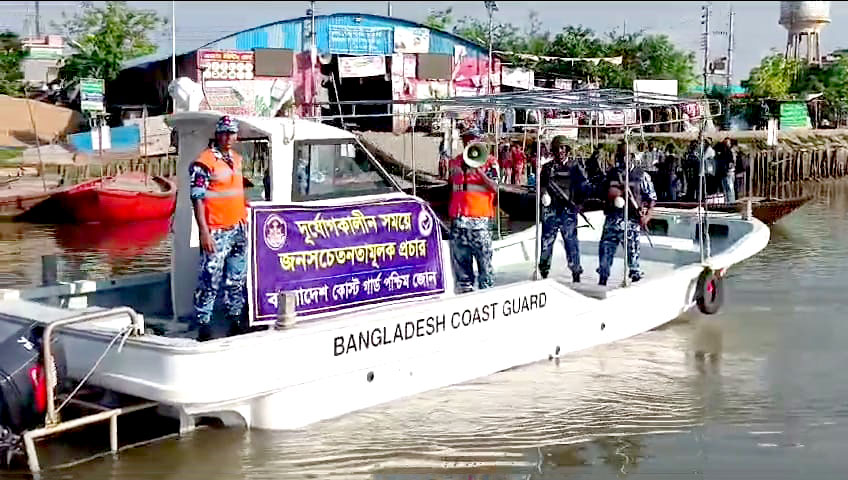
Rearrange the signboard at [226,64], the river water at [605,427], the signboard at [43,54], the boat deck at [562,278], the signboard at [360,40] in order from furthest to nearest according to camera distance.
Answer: the signboard at [43,54] → the signboard at [360,40] → the signboard at [226,64] → the boat deck at [562,278] → the river water at [605,427]

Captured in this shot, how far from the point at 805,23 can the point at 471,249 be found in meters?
55.8

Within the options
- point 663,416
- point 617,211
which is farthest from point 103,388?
point 617,211

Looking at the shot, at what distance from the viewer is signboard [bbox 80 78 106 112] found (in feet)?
100

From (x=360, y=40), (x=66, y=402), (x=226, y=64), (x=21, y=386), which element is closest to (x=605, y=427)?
(x=66, y=402)

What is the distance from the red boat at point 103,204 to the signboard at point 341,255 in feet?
48.9

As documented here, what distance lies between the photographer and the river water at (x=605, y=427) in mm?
6824

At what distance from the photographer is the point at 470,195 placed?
29.6ft

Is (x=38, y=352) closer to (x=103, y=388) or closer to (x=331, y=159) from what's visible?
(x=103, y=388)

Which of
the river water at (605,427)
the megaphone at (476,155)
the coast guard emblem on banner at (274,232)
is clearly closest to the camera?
the river water at (605,427)

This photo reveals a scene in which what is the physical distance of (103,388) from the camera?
682 cm

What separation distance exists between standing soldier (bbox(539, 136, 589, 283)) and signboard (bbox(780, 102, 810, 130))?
116 ft

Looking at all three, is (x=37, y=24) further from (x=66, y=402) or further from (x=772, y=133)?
(x=66, y=402)

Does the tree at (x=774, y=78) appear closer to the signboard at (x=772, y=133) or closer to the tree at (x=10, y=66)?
the signboard at (x=772, y=133)

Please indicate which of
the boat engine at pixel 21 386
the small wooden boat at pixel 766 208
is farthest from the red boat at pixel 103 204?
the boat engine at pixel 21 386
